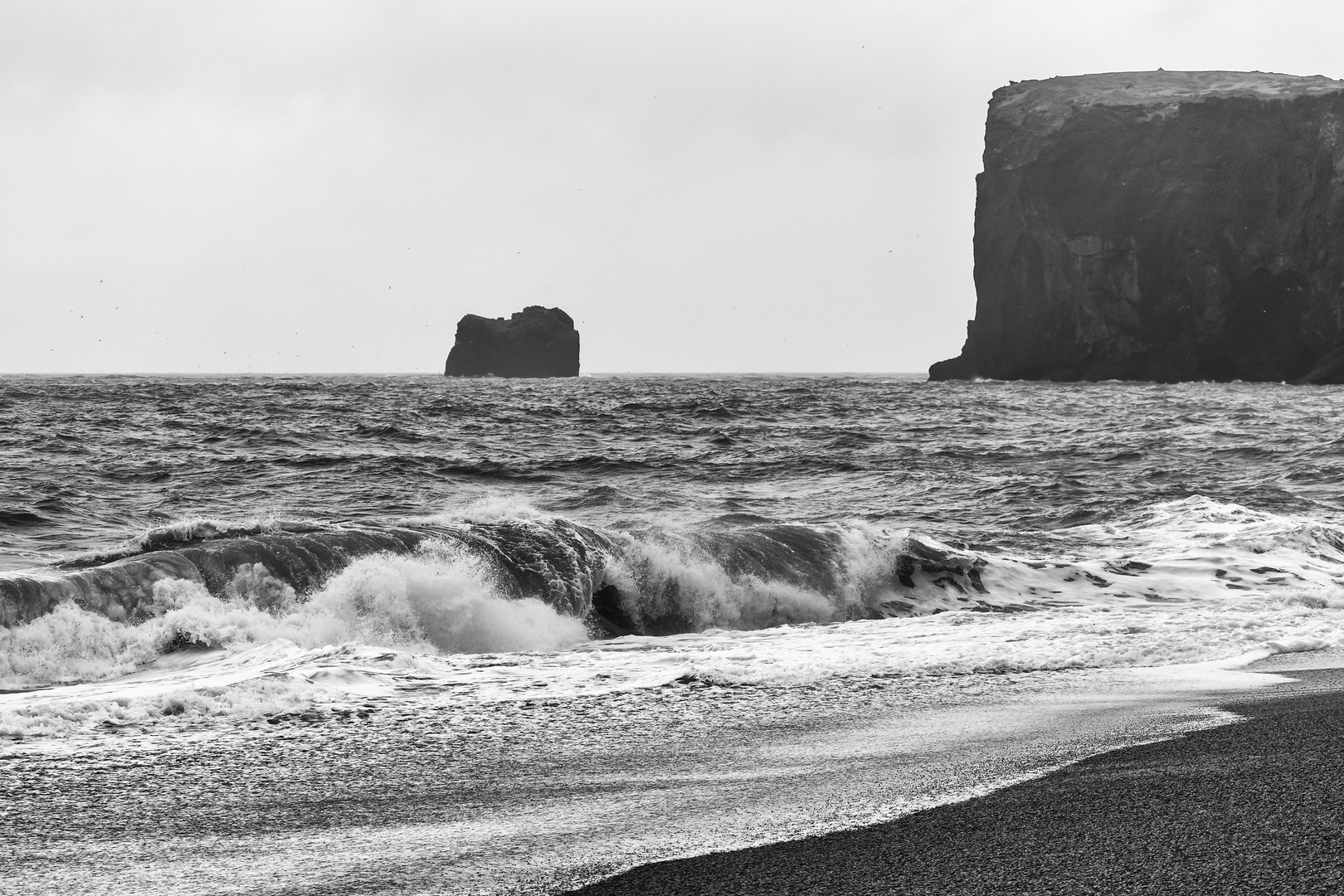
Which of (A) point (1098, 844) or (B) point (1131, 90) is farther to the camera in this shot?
(B) point (1131, 90)

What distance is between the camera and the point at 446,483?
16688 mm

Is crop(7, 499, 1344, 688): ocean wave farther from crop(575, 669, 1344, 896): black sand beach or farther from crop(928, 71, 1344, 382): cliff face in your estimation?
crop(928, 71, 1344, 382): cliff face

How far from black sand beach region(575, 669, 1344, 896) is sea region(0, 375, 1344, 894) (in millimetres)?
163

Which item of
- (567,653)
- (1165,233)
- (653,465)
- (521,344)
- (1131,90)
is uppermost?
(1131,90)

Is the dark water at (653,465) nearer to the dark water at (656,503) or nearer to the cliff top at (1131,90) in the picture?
Result: the dark water at (656,503)

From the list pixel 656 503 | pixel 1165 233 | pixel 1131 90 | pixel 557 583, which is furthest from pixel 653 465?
pixel 1131 90

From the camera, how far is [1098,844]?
3.11 metres

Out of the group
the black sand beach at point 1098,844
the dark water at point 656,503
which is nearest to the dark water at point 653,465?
the dark water at point 656,503

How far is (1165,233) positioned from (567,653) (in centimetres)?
7365

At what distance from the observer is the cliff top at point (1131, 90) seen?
72.8 m

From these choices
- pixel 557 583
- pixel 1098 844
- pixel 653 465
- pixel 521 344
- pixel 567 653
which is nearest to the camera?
pixel 1098 844

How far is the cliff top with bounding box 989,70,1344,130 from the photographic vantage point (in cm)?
7275

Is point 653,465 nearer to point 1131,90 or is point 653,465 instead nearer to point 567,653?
point 567,653

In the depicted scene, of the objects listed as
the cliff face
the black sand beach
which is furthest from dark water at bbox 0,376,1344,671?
the cliff face
